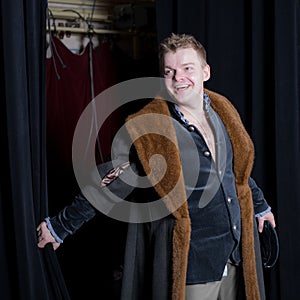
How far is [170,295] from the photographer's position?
1635 millimetres

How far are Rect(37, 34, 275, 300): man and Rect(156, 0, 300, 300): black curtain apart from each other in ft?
1.77

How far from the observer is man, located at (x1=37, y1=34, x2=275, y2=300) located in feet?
5.24

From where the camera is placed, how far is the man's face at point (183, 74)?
157 cm

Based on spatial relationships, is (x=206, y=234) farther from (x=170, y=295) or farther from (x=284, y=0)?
(x=284, y=0)

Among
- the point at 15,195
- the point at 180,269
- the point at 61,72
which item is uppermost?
the point at 61,72

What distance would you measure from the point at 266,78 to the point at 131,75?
0.78m

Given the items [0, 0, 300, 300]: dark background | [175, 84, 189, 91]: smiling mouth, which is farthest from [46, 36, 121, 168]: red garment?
[175, 84, 189, 91]: smiling mouth

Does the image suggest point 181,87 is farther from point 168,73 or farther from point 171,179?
point 171,179

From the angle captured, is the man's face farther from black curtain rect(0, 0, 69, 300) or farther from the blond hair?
black curtain rect(0, 0, 69, 300)

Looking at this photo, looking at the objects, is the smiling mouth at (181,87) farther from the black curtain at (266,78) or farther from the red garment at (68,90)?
the red garment at (68,90)

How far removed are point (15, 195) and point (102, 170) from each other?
10.2 inches

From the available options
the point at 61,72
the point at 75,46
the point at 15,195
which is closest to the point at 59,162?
the point at 61,72

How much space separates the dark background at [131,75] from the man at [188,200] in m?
0.12

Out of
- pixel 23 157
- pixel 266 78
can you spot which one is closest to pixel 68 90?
pixel 266 78
